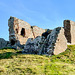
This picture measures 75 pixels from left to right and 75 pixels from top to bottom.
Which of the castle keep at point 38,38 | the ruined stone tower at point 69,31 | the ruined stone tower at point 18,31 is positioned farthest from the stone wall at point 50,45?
the ruined stone tower at point 18,31

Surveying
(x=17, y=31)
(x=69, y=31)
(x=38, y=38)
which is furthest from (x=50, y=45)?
(x=17, y=31)

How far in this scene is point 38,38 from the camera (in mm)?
15297

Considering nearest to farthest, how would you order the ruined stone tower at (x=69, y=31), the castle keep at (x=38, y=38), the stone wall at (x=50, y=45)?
the stone wall at (x=50, y=45), the castle keep at (x=38, y=38), the ruined stone tower at (x=69, y=31)

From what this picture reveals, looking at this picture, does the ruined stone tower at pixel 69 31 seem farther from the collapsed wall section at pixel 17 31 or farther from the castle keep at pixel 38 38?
the collapsed wall section at pixel 17 31

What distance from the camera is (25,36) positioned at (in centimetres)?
2539

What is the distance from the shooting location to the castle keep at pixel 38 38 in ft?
43.2

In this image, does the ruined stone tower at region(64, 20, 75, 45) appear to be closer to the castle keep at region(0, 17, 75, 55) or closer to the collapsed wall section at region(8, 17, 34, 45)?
the castle keep at region(0, 17, 75, 55)

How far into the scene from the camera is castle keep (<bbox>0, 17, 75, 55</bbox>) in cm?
1317

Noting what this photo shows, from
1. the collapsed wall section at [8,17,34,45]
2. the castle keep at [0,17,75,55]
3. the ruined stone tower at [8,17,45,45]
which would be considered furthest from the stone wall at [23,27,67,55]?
the collapsed wall section at [8,17,34,45]

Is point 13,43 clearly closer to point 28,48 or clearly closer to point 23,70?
point 28,48

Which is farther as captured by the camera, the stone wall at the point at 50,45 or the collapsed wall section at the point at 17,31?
the collapsed wall section at the point at 17,31

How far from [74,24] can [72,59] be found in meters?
11.6

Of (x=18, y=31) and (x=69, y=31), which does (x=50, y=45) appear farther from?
(x=18, y=31)

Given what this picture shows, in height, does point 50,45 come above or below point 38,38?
below
